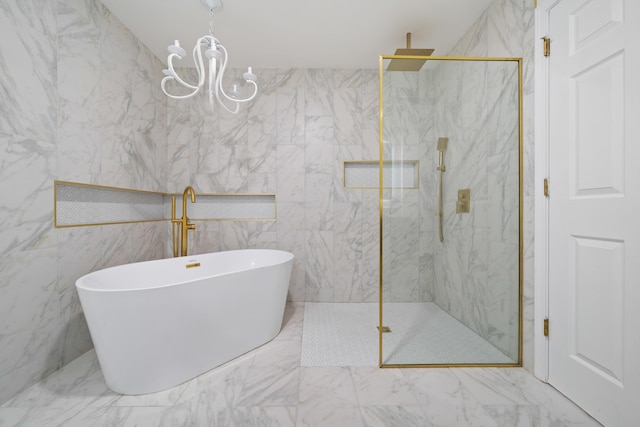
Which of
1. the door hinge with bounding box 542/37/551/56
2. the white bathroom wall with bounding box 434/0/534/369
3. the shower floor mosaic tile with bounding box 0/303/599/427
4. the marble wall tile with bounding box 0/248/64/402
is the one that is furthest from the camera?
the white bathroom wall with bounding box 434/0/534/369

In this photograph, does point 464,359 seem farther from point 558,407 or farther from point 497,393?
point 558,407

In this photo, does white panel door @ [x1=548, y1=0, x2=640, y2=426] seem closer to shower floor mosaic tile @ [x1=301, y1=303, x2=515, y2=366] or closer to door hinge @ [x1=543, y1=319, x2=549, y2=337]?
door hinge @ [x1=543, y1=319, x2=549, y2=337]

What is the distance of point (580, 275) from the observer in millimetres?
1281

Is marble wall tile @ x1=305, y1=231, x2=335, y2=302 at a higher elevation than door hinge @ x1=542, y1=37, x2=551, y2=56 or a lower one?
lower

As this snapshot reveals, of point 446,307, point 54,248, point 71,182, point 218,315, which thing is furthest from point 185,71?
point 446,307

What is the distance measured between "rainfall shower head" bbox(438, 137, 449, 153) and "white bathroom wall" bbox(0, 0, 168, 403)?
2354 millimetres

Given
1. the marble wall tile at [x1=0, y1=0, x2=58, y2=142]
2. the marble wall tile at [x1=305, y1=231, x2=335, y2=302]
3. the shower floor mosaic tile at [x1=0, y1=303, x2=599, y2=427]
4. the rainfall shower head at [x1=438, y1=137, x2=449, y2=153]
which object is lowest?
the shower floor mosaic tile at [x1=0, y1=303, x2=599, y2=427]

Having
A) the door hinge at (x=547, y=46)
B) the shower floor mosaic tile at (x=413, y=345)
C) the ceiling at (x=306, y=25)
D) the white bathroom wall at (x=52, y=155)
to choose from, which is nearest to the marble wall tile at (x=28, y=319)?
the white bathroom wall at (x=52, y=155)

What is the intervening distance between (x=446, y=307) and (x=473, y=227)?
0.58 meters

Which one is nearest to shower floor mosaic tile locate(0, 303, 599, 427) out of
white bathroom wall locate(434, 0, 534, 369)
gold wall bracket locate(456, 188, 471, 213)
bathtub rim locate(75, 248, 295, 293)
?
white bathroom wall locate(434, 0, 534, 369)

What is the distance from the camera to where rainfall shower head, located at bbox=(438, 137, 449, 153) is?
1.67 metres

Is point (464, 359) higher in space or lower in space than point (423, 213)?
lower

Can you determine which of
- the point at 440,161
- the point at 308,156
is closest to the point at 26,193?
the point at 308,156

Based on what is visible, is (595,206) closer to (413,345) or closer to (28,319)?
(413,345)
